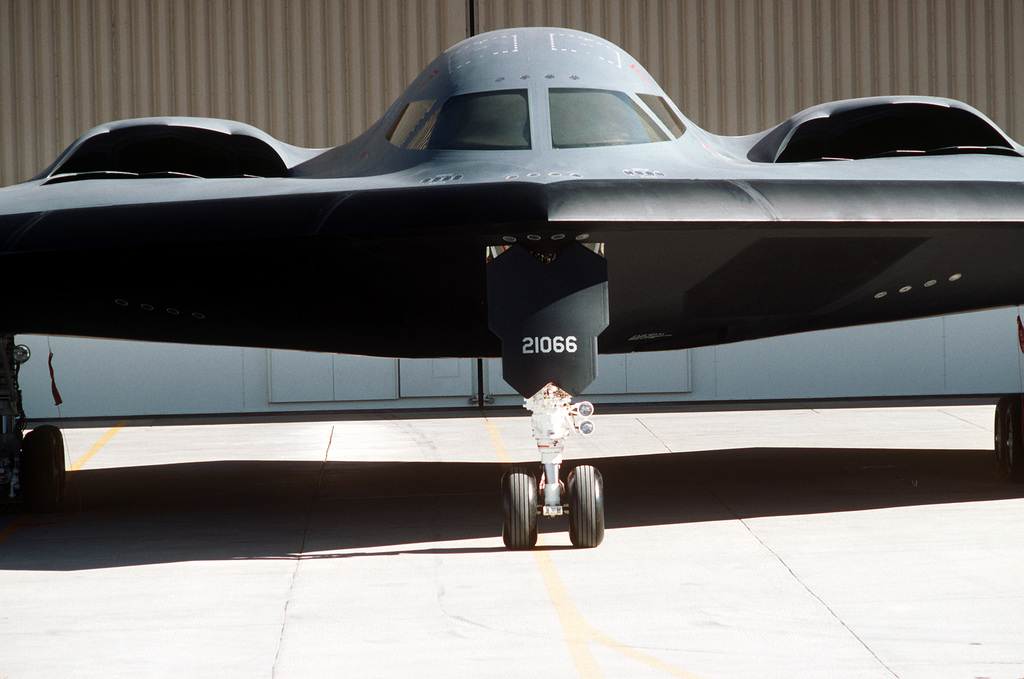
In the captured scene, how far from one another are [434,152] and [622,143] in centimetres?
134

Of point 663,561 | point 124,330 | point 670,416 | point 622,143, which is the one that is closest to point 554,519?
point 663,561

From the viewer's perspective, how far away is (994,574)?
6.10m

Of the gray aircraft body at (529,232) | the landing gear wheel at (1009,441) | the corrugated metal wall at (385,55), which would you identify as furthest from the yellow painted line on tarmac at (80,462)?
the landing gear wheel at (1009,441)

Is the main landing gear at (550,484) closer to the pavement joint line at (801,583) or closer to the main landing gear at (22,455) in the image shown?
the pavement joint line at (801,583)

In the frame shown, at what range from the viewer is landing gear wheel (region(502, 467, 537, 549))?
21.3 ft

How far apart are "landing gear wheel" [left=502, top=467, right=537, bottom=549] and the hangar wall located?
1255cm

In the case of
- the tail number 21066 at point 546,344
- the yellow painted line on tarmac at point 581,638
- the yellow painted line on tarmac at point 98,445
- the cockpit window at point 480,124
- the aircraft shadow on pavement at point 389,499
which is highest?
the cockpit window at point 480,124

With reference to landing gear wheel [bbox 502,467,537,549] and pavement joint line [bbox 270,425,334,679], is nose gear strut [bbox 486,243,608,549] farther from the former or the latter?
pavement joint line [bbox 270,425,334,679]

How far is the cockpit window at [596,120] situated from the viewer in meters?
7.78

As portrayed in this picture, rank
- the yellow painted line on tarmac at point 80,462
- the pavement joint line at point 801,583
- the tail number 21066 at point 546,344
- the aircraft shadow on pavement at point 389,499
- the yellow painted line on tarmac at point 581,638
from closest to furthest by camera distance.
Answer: the yellow painted line on tarmac at point 581,638
the pavement joint line at point 801,583
the tail number 21066 at point 546,344
the aircraft shadow on pavement at point 389,499
the yellow painted line on tarmac at point 80,462

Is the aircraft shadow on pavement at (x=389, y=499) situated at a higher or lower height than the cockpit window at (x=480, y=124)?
lower

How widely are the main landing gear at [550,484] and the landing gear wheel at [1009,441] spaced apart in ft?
15.1

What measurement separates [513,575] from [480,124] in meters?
3.37

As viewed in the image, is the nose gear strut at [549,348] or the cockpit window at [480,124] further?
the cockpit window at [480,124]
